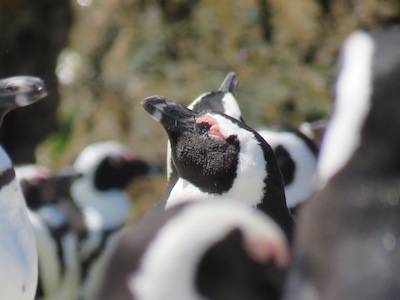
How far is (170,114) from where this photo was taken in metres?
3.27

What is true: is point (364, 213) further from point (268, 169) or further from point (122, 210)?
point (122, 210)

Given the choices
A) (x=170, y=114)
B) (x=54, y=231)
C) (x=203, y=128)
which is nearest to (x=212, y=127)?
(x=203, y=128)

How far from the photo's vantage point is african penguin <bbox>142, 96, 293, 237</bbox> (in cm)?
293

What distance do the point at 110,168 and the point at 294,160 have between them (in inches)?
146

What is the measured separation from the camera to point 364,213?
191 centimetres

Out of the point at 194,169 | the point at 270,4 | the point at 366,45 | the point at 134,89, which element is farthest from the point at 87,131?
the point at 366,45

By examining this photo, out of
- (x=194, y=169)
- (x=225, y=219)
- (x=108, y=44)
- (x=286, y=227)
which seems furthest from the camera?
(x=108, y=44)

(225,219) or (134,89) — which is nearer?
(225,219)

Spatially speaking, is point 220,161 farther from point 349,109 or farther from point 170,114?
point 349,109

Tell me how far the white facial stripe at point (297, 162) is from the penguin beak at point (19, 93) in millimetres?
1145

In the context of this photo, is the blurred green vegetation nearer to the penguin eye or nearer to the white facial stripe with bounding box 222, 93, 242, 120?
the white facial stripe with bounding box 222, 93, 242, 120

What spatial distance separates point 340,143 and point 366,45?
220mm

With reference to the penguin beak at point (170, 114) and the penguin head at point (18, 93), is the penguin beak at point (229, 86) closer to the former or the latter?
the penguin beak at point (170, 114)

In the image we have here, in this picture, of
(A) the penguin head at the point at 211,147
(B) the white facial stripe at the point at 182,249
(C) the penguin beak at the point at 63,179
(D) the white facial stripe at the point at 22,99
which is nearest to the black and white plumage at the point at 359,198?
(B) the white facial stripe at the point at 182,249
